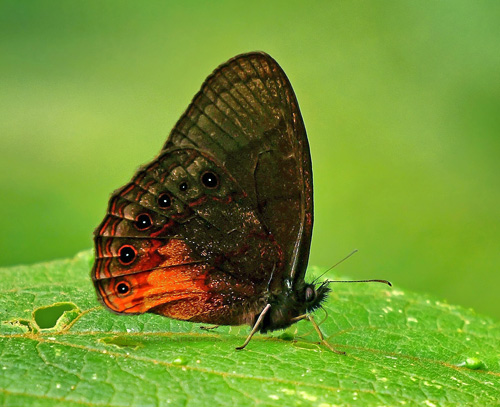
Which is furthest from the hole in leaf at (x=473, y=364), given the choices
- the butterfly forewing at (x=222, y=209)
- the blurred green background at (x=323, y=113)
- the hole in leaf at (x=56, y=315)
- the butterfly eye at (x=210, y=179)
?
the blurred green background at (x=323, y=113)

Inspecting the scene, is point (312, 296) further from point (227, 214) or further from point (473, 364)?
point (473, 364)

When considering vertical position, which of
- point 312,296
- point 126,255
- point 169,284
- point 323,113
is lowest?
point 312,296

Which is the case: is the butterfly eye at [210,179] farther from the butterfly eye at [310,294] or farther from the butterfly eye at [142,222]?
the butterfly eye at [310,294]

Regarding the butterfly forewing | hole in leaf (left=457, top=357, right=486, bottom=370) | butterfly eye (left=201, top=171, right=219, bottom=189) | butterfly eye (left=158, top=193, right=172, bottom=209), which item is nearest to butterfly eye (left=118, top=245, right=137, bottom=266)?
the butterfly forewing

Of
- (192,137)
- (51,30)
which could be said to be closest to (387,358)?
(192,137)

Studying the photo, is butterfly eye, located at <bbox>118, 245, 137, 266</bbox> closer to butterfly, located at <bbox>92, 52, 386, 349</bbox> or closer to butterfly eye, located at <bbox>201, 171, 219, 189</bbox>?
butterfly, located at <bbox>92, 52, 386, 349</bbox>

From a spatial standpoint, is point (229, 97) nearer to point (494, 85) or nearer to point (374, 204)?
point (374, 204)

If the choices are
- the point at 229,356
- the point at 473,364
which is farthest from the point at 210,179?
the point at 473,364
